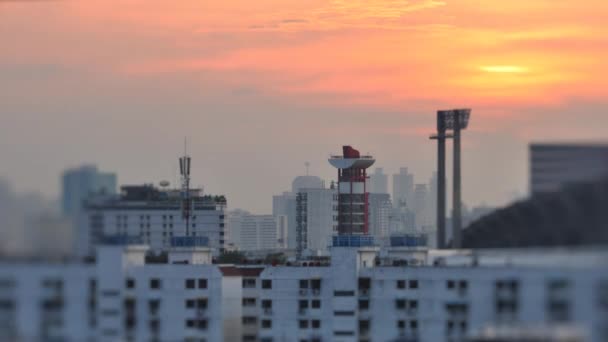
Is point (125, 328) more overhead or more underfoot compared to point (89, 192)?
more underfoot

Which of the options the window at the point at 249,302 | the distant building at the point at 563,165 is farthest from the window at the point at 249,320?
the distant building at the point at 563,165

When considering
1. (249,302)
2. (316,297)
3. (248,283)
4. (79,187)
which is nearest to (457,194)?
(248,283)

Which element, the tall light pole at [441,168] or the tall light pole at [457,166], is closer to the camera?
the tall light pole at [457,166]

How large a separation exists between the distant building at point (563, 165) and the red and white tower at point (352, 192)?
302 ft

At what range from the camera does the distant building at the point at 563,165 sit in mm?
49531

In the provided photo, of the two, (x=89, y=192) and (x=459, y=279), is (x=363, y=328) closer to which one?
(x=459, y=279)

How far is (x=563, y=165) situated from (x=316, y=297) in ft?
111

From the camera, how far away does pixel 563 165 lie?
176 ft

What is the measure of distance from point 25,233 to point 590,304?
1617 cm

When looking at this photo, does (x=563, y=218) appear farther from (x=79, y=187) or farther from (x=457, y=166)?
(x=457, y=166)

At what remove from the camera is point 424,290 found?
264ft

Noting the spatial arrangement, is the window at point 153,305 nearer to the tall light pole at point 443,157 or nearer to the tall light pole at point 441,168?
the tall light pole at point 443,157

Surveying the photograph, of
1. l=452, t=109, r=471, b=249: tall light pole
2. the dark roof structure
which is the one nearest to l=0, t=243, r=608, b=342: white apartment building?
the dark roof structure

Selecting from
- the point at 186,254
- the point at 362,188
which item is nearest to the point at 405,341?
the point at 186,254
